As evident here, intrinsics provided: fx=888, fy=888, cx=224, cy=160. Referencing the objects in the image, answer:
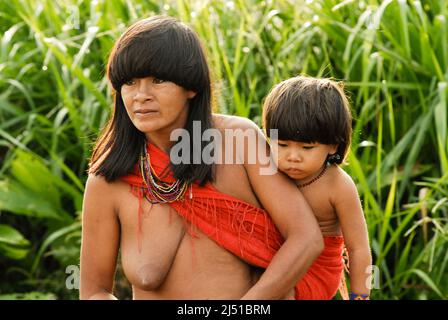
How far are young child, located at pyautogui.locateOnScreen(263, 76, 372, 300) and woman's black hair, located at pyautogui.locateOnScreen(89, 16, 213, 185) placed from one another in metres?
0.23

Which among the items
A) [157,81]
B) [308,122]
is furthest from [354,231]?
[157,81]

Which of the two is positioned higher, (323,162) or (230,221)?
(323,162)

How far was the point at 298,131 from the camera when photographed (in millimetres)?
2623

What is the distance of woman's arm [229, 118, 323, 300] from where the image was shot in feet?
8.43

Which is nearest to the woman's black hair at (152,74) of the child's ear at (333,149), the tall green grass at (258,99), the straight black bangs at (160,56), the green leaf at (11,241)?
the straight black bangs at (160,56)

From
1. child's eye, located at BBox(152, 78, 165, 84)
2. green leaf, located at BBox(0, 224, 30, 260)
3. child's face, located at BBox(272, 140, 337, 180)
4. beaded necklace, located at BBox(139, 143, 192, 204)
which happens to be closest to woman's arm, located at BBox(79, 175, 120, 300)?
beaded necklace, located at BBox(139, 143, 192, 204)

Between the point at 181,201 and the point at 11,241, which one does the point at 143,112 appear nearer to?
the point at 181,201

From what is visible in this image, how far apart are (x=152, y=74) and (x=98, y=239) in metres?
0.56

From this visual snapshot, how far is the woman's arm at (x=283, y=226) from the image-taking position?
2.57 metres

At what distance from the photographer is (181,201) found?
8.75 feet

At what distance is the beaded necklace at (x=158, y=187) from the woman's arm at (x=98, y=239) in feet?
0.40

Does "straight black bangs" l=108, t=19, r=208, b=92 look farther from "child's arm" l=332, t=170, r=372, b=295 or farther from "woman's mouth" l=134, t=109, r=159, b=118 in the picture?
"child's arm" l=332, t=170, r=372, b=295
